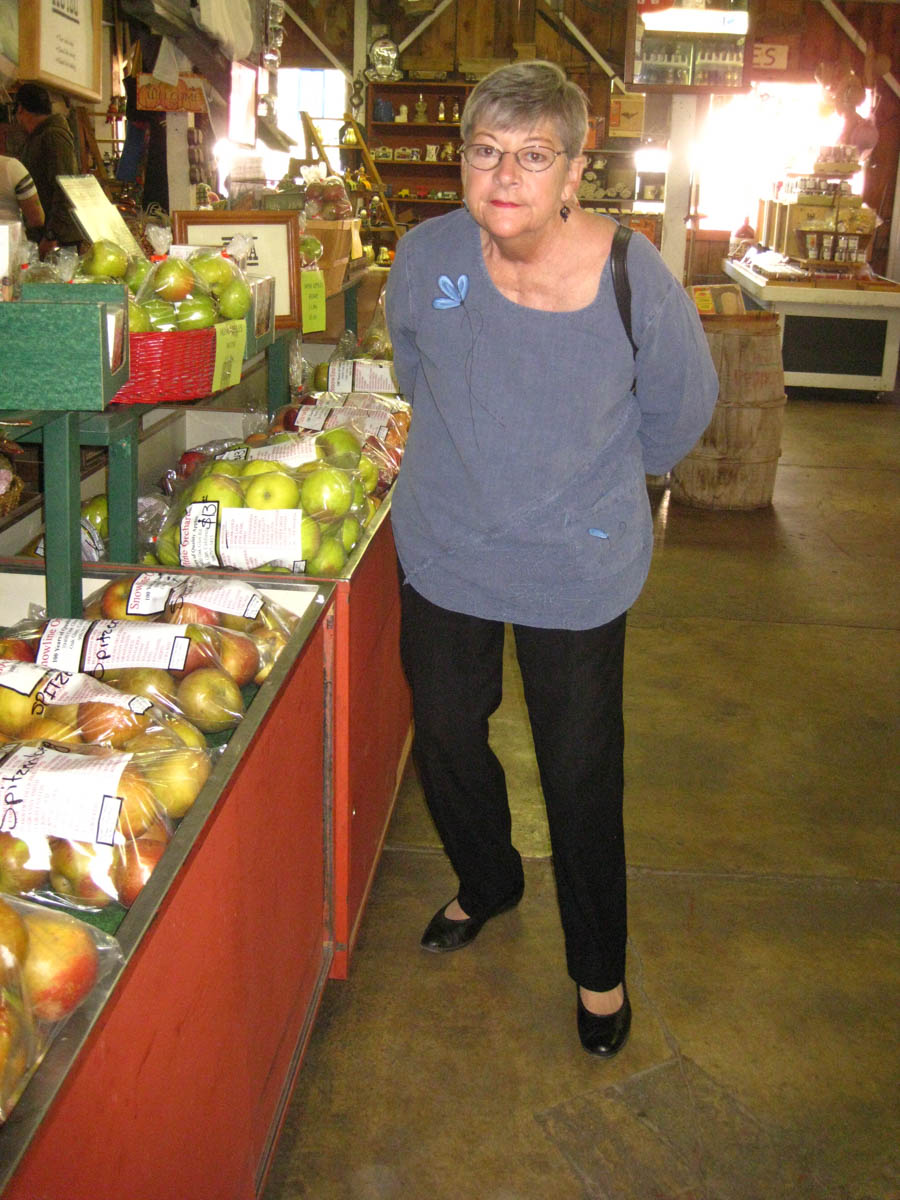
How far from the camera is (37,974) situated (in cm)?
98

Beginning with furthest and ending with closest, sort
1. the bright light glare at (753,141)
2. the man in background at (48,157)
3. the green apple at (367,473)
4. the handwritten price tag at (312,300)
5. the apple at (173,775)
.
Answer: the bright light glare at (753,141), the man in background at (48,157), the handwritten price tag at (312,300), the green apple at (367,473), the apple at (173,775)

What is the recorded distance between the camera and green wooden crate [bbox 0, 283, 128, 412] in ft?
4.64

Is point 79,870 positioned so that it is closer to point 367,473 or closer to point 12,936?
point 12,936

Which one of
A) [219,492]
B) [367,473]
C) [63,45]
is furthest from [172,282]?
[63,45]

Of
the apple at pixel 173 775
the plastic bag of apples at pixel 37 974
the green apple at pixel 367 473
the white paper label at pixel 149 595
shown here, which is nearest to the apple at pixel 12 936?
the plastic bag of apples at pixel 37 974

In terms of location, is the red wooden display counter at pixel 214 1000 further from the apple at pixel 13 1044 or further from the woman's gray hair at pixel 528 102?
the woman's gray hair at pixel 528 102

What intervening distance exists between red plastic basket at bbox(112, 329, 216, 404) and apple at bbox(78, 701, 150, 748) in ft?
1.84

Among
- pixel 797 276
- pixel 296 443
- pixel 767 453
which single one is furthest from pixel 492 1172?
pixel 797 276

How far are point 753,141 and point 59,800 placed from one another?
1410cm

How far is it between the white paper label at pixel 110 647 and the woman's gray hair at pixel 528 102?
0.86m

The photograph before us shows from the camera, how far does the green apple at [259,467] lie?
2207mm

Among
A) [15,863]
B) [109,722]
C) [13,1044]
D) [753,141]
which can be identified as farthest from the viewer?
[753,141]

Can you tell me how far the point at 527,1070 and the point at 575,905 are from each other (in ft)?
1.06

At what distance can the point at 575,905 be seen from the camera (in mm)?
2000
